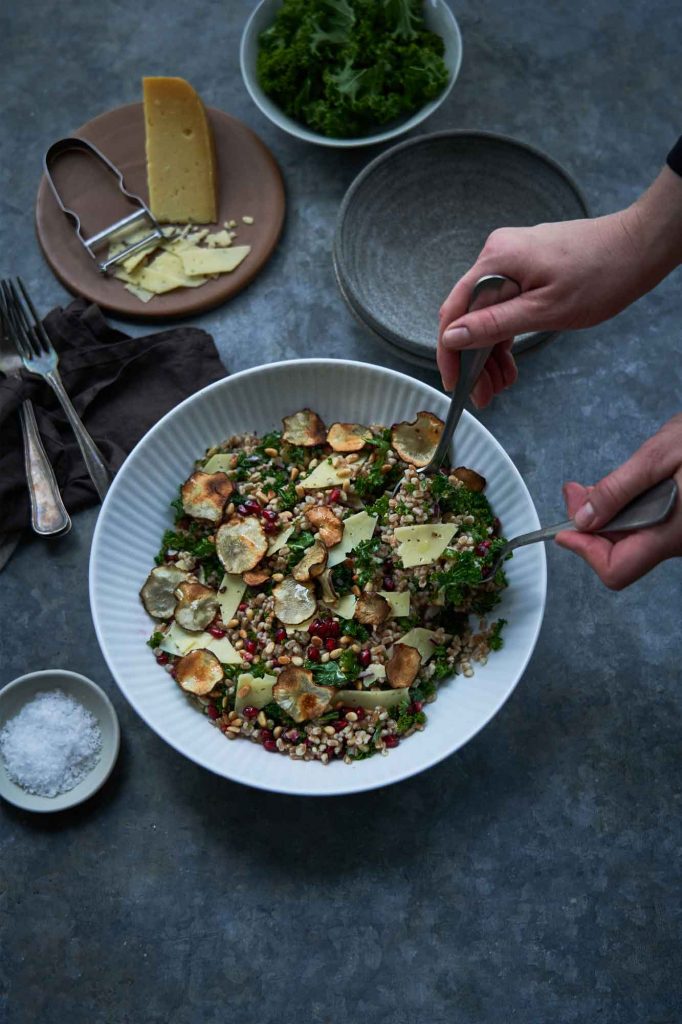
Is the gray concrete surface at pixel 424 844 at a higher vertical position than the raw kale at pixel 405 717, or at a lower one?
lower

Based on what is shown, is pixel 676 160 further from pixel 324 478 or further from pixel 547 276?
pixel 324 478

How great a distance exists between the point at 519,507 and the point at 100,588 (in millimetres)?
1140

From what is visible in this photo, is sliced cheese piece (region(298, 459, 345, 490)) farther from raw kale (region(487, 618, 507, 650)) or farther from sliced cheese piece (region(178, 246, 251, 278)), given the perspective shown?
sliced cheese piece (region(178, 246, 251, 278))

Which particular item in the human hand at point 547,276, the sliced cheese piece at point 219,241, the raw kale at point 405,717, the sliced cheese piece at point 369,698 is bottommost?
the raw kale at point 405,717

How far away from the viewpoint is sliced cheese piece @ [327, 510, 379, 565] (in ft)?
7.91

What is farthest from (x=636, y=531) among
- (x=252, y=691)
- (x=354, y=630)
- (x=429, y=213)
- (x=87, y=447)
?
(x=87, y=447)

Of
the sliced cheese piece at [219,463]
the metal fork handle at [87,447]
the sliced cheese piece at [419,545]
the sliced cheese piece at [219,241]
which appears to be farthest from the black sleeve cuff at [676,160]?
the metal fork handle at [87,447]

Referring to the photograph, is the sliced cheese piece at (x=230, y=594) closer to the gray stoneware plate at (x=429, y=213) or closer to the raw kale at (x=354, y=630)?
the raw kale at (x=354, y=630)

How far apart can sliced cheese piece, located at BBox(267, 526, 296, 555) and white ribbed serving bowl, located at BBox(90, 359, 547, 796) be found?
34cm

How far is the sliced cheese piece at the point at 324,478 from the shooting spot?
249 cm

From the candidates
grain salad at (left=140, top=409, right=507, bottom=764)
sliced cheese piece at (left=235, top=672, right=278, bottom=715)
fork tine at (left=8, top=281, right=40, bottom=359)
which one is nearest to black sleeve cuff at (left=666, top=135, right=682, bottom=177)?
grain salad at (left=140, top=409, right=507, bottom=764)

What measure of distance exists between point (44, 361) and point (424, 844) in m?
1.85

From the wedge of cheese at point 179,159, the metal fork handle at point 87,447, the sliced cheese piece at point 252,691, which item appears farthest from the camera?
the wedge of cheese at point 179,159

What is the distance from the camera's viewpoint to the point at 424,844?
2.64 meters
